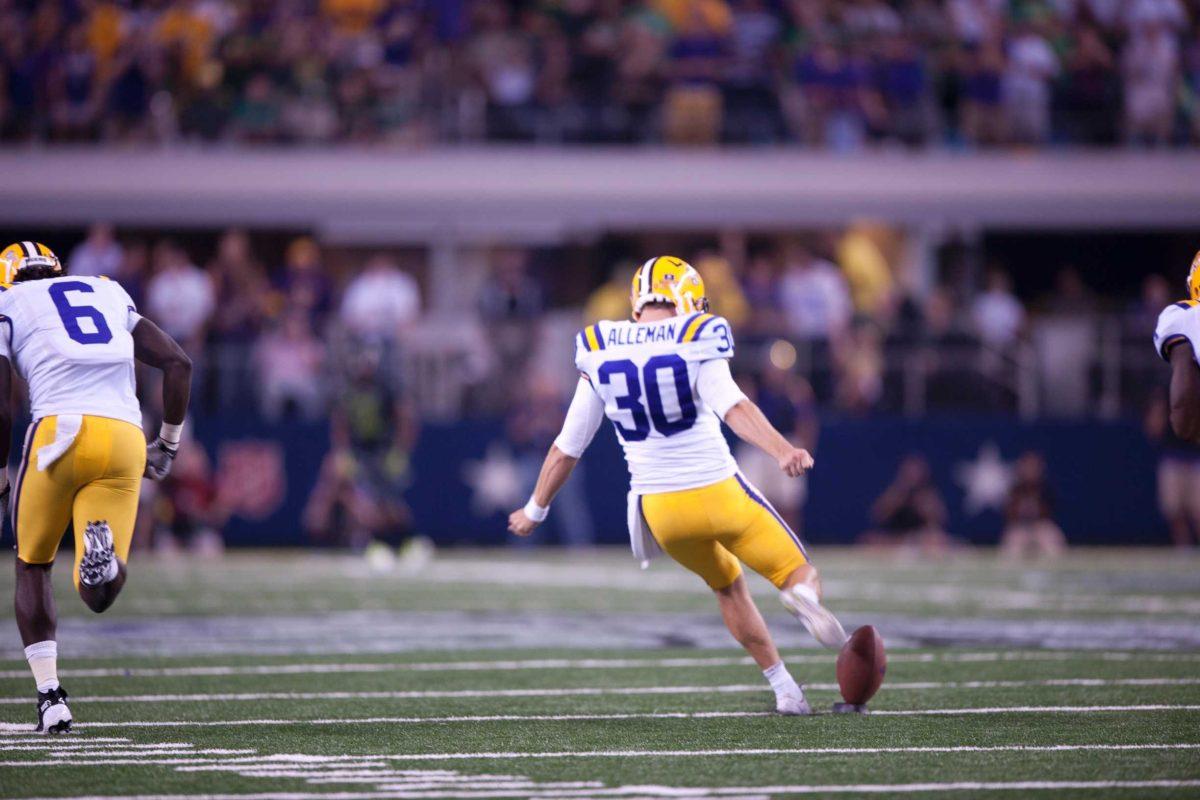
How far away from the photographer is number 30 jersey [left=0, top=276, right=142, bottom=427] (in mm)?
6762

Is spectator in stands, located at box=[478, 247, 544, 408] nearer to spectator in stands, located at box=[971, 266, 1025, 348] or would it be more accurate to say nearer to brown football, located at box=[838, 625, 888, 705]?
spectator in stands, located at box=[971, 266, 1025, 348]

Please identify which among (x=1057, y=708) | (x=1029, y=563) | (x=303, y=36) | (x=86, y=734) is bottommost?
(x=1029, y=563)

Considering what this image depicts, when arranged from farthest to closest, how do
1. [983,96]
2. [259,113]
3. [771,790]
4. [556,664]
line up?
[983,96]
[259,113]
[556,664]
[771,790]

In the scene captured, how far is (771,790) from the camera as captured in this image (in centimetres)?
527

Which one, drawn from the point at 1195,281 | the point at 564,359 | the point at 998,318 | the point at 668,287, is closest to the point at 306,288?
the point at 564,359

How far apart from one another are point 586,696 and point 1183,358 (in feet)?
9.03

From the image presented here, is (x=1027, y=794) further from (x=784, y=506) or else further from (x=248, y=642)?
(x=784, y=506)

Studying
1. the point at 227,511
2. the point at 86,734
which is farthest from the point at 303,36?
the point at 86,734

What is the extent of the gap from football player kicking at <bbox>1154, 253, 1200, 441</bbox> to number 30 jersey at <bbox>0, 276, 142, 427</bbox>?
395 centimetres

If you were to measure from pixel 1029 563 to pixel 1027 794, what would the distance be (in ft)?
37.7

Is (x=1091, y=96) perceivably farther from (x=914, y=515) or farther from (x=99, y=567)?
(x=99, y=567)

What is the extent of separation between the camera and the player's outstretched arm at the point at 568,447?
7.17 meters

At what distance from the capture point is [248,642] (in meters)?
9.74

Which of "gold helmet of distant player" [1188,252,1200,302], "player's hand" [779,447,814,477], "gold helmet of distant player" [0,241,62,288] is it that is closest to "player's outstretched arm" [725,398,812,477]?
"player's hand" [779,447,814,477]
